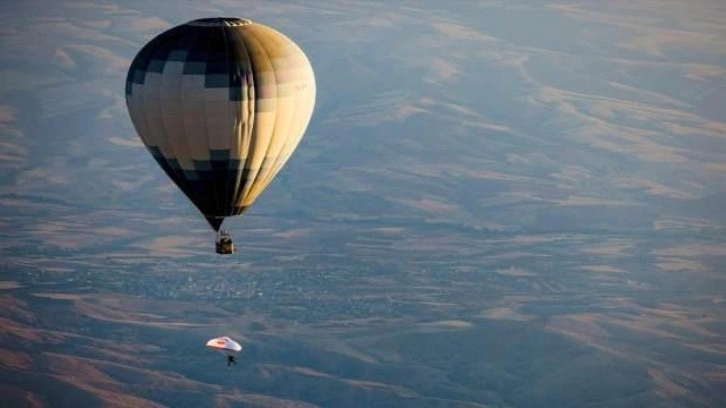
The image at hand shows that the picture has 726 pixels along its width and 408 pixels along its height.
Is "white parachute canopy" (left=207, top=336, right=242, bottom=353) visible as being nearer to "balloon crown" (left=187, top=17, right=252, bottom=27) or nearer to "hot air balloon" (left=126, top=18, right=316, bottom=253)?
"hot air balloon" (left=126, top=18, right=316, bottom=253)

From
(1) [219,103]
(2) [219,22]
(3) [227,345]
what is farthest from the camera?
(3) [227,345]

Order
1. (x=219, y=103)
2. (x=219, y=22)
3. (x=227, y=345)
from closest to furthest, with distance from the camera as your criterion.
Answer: (x=219, y=22) < (x=219, y=103) < (x=227, y=345)

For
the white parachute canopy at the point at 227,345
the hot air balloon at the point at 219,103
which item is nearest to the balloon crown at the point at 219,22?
the hot air balloon at the point at 219,103

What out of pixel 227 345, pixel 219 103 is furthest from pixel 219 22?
pixel 227 345

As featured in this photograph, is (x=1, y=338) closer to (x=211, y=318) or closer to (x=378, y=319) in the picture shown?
(x=211, y=318)

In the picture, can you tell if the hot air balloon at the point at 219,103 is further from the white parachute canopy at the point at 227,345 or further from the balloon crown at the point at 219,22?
the white parachute canopy at the point at 227,345

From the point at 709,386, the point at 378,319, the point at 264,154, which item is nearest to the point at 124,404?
the point at 378,319


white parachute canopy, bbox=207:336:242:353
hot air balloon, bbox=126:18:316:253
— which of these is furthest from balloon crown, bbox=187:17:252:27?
white parachute canopy, bbox=207:336:242:353

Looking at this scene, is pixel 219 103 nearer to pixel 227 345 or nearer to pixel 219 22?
pixel 219 22

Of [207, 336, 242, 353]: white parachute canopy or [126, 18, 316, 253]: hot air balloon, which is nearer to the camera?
[126, 18, 316, 253]: hot air balloon
